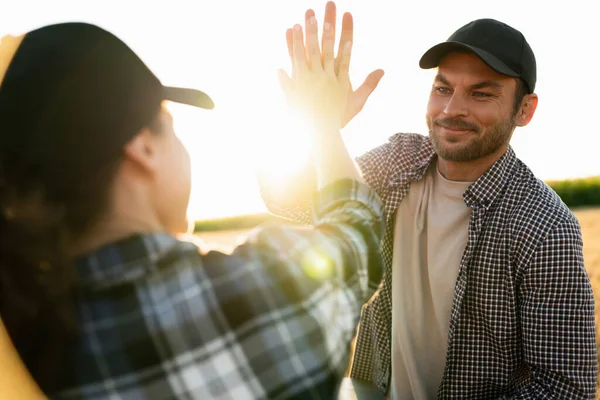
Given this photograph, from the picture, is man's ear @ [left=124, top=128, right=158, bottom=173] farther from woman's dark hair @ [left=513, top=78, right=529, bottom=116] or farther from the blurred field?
woman's dark hair @ [left=513, top=78, right=529, bottom=116]

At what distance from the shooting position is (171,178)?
1260mm

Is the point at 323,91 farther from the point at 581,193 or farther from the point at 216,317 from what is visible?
→ the point at 581,193

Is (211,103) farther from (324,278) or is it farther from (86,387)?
(86,387)

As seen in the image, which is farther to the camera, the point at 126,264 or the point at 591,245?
the point at 591,245

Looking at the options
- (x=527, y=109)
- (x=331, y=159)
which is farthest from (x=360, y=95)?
(x=527, y=109)

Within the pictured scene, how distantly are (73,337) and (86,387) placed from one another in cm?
11

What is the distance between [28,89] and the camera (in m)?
1.11

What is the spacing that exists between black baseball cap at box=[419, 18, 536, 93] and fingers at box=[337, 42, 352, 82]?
1.32m

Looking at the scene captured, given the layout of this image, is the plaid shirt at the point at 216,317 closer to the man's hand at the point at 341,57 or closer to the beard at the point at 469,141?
the man's hand at the point at 341,57

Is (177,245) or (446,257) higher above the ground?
(177,245)

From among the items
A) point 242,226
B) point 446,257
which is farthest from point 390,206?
point 242,226

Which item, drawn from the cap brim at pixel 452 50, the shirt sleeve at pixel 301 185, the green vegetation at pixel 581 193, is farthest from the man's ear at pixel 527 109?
the green vegetation at pixel 581 193

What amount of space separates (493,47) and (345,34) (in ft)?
4.75

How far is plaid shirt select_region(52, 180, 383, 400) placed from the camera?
1.16 meters
